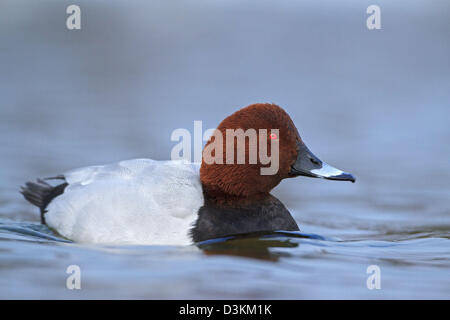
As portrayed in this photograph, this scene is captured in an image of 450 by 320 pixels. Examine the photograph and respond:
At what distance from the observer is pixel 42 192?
5.60 metres

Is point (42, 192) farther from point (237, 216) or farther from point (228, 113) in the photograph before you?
point (228, 113)

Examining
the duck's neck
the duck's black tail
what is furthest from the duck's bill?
the duck's black tail

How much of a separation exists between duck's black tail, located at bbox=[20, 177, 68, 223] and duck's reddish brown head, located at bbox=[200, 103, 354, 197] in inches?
51.7

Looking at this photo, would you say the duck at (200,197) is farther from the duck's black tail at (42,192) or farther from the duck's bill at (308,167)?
the duck's black tail at (42,192)

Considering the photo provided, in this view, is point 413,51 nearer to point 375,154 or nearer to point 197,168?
point 375,154

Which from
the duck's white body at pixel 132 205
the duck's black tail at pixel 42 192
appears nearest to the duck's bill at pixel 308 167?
→ the duck's white body at pixel 132 205

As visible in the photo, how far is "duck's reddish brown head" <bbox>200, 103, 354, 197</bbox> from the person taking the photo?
4.76m

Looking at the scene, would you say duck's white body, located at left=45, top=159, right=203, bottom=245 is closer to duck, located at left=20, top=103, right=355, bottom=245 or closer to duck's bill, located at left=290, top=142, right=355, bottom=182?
duck, located at left=20, top=103, right=355, bottom=245

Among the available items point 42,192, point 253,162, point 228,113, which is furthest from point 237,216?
point 228,113

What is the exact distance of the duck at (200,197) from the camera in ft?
15.1

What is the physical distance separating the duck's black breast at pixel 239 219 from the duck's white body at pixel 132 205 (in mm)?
76

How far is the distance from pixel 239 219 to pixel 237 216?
0.03 metres
